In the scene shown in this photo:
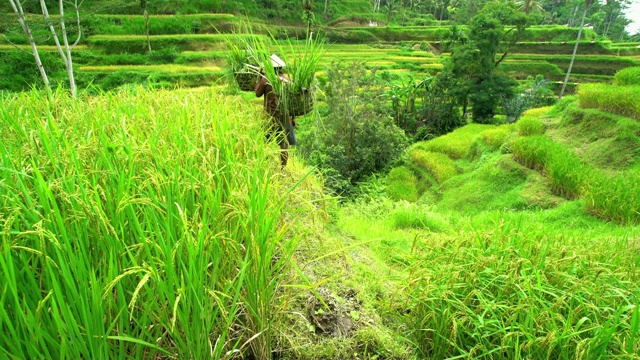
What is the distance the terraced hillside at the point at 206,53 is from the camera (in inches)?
677

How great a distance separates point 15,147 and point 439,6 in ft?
190

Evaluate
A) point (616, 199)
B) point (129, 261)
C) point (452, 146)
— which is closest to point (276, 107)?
point (129, 261)

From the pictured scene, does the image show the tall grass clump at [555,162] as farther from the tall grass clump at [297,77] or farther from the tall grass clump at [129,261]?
the tall grass clump at [129,261]

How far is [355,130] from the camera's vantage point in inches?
455

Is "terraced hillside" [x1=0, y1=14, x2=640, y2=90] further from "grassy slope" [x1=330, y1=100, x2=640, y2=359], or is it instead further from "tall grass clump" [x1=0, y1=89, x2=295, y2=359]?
"tall grass clump" [x1=0, y1=89, x2=295, y2=359]

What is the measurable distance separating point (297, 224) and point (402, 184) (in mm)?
8973

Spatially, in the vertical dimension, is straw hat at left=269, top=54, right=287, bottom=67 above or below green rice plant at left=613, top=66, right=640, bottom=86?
above

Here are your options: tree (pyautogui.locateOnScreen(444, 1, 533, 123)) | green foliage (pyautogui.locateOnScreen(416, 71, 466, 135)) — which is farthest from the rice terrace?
tree (pyautogui.locateOnScreen(444, 1, 533, 123))

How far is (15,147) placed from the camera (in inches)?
72.7

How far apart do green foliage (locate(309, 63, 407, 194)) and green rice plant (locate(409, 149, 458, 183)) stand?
0.58m

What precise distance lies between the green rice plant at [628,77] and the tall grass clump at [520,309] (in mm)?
8120

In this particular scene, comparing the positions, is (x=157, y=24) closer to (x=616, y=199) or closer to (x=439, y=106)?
(x=439, y=106)

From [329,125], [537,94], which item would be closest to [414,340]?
[329,125]

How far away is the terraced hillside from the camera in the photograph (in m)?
17.2
